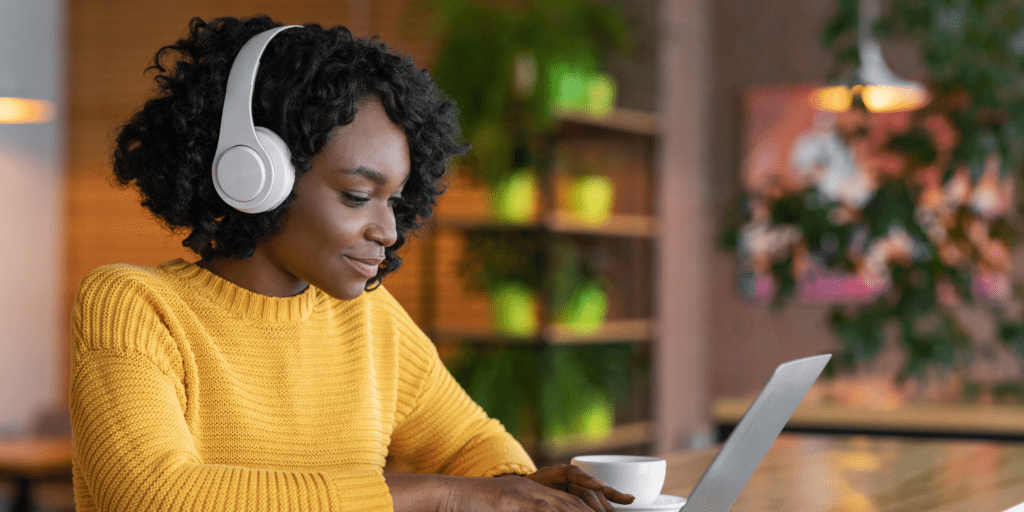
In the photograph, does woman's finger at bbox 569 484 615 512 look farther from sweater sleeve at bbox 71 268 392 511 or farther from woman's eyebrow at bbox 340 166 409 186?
woman's eyebrow at bbox 340 166 409 186

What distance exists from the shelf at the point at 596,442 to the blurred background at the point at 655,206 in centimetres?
1

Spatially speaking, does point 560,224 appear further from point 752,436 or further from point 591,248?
point 752,436

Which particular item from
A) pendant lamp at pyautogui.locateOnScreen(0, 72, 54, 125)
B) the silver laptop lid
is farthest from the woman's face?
pendant lamp at pyautogui.locateOnScreen(0, 72, 54, 125)

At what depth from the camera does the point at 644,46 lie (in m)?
4.13

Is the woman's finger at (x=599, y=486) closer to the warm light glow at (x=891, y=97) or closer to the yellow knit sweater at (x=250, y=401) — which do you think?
the yellow knit sweater at (x=250, y=401)

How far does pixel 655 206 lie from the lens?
13.5ft

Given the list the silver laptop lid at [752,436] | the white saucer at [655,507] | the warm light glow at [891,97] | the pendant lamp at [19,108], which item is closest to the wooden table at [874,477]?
the white saucer at [655,507]

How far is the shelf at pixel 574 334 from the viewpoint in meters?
3.50

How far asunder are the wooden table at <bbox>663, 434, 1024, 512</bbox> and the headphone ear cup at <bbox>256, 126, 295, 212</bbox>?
0.56 meters

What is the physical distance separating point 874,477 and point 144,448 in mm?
985

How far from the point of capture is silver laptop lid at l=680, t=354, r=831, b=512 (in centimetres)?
88

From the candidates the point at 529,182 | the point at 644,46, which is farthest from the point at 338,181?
the point at 644,46

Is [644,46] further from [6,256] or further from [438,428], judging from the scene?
[438,428]

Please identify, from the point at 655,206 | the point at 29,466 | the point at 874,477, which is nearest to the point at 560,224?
the point at 655,206
